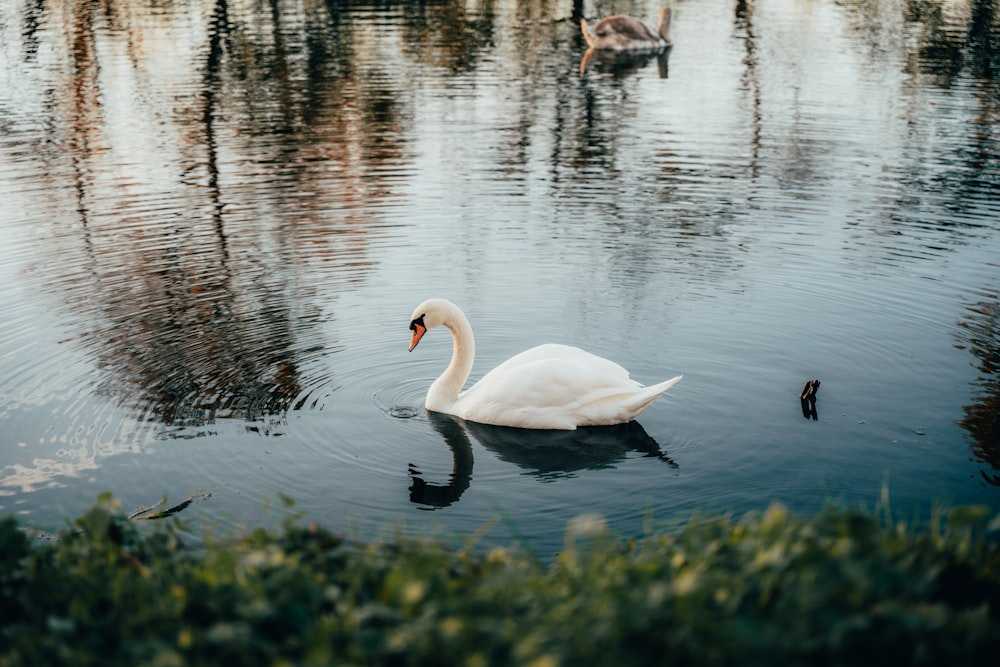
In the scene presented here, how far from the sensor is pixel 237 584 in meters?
4.36

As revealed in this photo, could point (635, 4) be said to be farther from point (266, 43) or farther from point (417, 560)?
point (417, 560)

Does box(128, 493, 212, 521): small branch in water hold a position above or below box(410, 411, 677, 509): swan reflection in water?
above

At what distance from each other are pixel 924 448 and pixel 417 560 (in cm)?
552

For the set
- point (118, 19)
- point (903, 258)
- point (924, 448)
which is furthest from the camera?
point (118, 19)

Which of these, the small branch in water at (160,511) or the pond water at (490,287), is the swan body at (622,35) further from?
the small branch in water at (160,511)

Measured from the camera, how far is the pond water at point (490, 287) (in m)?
8.17

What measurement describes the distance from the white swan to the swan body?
27.1 m

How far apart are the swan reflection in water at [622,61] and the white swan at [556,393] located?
71.3ft

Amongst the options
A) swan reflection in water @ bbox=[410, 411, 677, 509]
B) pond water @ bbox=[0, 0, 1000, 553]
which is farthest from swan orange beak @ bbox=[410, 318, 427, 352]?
swan reflection in water @ bbox=[410, 411, 677, 509]

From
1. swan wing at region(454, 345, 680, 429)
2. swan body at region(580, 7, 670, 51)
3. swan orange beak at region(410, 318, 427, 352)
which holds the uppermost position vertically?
swan body at region(580, 7, 670, 51)

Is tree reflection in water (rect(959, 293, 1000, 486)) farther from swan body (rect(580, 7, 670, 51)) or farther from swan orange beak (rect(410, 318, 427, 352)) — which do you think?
swan body (rect(580, 7, 670, 51))

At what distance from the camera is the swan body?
1359 inches

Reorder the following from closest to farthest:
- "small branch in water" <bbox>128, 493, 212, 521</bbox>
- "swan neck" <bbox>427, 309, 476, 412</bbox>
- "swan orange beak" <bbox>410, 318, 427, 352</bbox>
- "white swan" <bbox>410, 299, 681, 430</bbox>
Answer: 1. "small branch in water" <bbox>128, 493, 212, 521</bbox>
2. "white swan" <bbox>410, 299, 681, 430</bbox>
3. "swan neck" <bbox>427, 309, 476, 412</bbox>
4. "swan orange beak" <bbox>410, 318, 427, 352</bbox>

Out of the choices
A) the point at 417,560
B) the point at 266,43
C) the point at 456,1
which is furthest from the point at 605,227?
the point at 456,1
